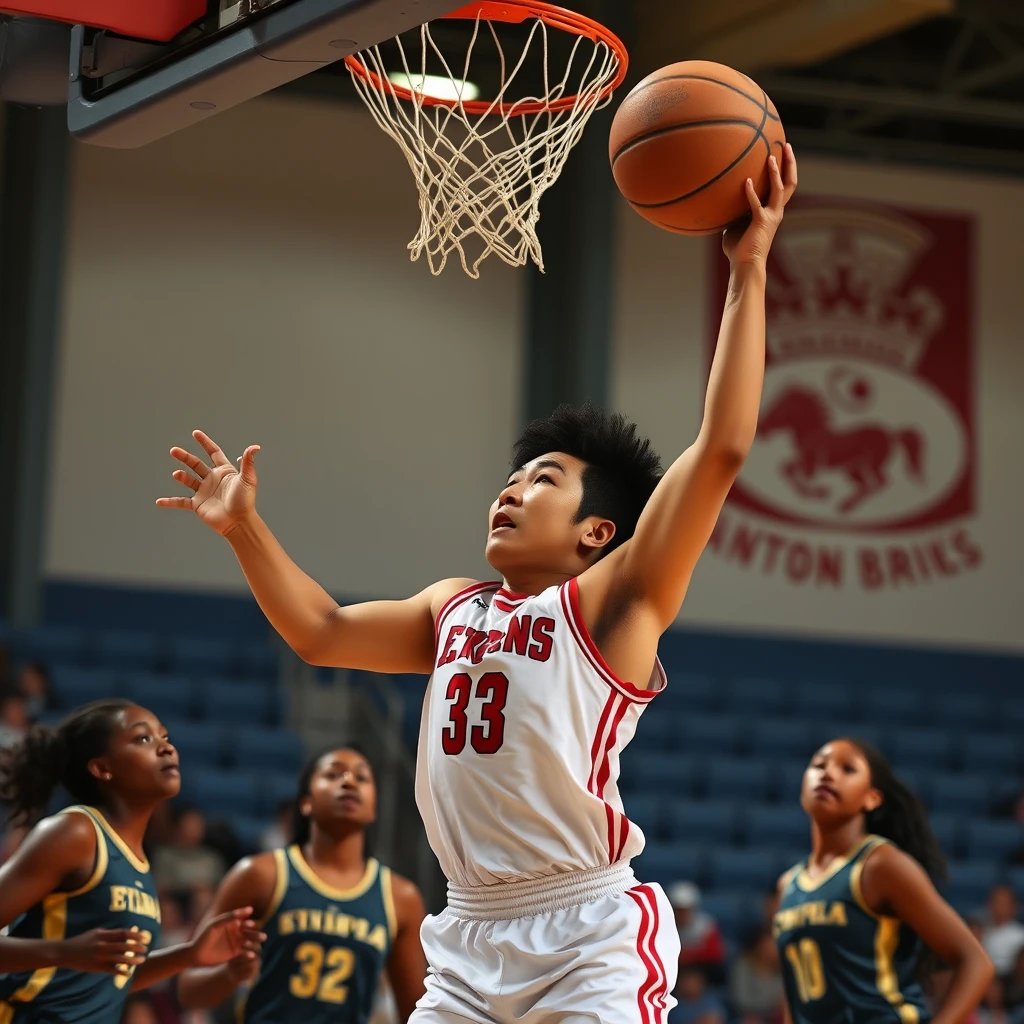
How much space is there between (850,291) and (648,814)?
16.7 ft

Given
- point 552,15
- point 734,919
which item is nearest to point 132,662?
point 734,919

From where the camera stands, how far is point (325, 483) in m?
12.7

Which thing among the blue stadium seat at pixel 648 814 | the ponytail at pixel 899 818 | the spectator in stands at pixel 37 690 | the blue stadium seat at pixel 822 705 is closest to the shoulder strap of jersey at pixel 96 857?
the ponytail at pixel 899 818

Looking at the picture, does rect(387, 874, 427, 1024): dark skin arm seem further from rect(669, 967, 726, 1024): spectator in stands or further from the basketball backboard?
rect(669, 967, 726, 1024): spectator in stands

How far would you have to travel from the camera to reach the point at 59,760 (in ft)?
14.9

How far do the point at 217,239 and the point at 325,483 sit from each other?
196cm

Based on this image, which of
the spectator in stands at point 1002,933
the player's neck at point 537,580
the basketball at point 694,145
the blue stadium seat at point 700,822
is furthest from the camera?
the blue stadium seat at point 700,822

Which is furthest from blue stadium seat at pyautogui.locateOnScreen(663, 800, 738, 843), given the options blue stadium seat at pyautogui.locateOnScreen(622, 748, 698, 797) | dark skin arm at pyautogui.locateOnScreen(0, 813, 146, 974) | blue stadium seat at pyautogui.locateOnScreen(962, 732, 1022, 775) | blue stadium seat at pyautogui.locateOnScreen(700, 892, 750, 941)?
dark skin arm at pyautogui.locateOnScreen(0, 813, 146, 974)

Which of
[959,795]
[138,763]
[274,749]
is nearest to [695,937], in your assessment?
[274,749]

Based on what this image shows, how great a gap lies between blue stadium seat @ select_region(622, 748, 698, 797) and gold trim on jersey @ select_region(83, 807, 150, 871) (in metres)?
7.06

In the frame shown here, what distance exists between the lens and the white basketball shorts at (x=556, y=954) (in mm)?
2887

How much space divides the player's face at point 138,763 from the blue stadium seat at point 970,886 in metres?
7.57

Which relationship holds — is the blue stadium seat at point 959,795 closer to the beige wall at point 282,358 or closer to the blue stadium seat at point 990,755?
the blue stadium seat at point 990,755

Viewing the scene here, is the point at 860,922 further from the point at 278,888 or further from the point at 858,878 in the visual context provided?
the point at 278,888
